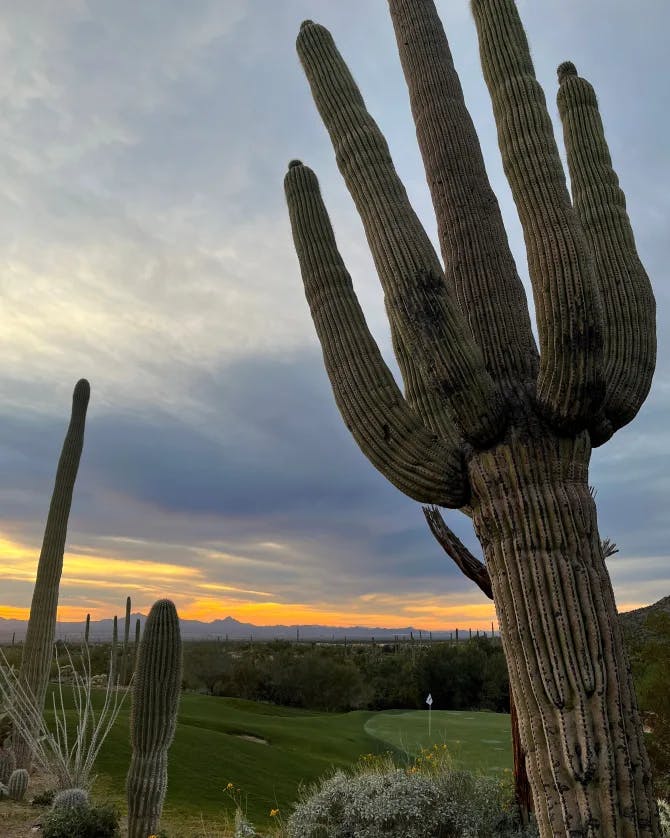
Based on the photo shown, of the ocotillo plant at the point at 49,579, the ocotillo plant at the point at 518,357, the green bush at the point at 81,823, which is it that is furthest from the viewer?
the ocotillo plant at the point at 49,579

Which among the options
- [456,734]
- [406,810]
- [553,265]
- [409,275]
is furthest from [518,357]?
[456,734]

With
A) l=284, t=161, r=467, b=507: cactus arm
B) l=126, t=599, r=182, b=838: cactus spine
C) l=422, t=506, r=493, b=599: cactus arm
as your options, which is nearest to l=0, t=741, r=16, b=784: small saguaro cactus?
l=126, t=599, r=182, b=838: cactus spine

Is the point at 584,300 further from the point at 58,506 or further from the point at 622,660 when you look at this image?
the point at 58,506

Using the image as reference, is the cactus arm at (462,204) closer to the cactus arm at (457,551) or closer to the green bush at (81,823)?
the cactus arm at (457,551)

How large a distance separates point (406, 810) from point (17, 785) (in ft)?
25.3

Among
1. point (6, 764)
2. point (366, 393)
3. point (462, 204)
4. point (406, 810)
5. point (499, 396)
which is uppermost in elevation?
point (462, 204)

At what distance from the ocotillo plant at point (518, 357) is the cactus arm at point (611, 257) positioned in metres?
0.02

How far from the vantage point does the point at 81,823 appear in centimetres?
906

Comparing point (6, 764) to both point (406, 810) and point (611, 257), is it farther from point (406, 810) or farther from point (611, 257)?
point (611, 257)

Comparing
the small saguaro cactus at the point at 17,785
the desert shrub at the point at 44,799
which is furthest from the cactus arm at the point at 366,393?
the small saguaro cactus at the point at 17,785

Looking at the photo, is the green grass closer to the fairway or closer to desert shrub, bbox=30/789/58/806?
the fairway

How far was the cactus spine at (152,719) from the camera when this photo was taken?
855cm

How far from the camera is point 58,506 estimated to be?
14.6m

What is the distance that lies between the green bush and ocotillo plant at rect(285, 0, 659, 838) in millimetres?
7410
